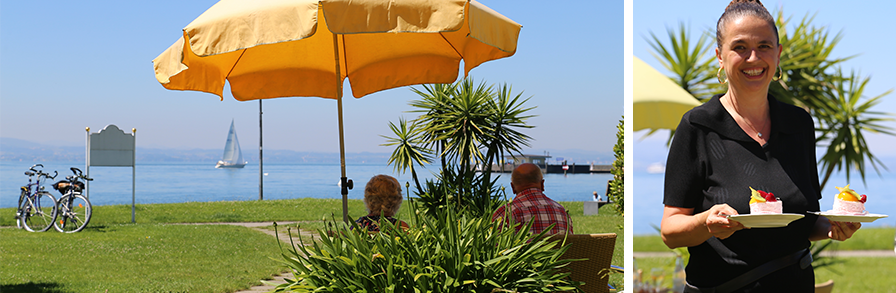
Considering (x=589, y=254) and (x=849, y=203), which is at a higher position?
(x=849, y=203)

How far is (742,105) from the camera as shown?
4.46 feet

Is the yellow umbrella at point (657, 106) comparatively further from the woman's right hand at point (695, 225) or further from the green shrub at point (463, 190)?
the green shrub at point (463, 190)

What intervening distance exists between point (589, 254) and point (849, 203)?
1448mm

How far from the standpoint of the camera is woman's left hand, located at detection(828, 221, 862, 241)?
1.32 metres

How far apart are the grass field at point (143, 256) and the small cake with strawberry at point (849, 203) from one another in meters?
4.13

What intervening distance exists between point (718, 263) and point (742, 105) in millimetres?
366

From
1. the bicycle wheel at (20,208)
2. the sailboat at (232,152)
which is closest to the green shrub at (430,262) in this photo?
the bicycle wheel at (20,208)

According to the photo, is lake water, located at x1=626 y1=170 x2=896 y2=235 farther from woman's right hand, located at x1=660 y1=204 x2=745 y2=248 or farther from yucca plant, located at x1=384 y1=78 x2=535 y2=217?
yucca plant, located at x1=384 y1=78 x2=535 y2=217

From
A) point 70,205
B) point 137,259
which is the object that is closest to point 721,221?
point 137,259

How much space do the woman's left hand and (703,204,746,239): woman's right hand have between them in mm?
327

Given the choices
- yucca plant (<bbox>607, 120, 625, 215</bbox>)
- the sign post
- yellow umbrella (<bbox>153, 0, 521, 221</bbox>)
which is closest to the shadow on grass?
yellow umbrella (<bbox>153, 0, 521, 221</bbox>)

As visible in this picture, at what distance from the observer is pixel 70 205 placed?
10016 mm

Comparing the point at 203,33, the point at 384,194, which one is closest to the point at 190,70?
the point at 203,33

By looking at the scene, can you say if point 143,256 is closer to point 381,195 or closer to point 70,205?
point 70,205
